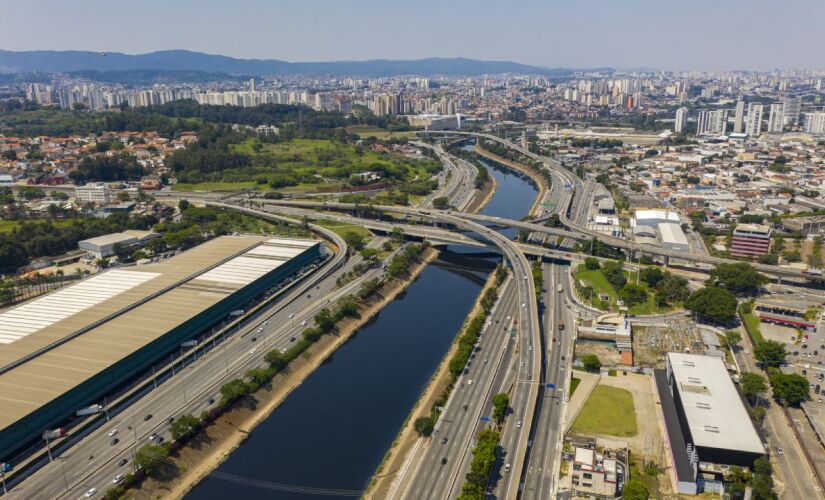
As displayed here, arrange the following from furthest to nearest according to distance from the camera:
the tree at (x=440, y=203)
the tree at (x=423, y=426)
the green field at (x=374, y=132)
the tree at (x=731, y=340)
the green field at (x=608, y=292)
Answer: the green field at (x=374, y=132)
the tree at (x=440, y=203)
the green field at (x=608, y=292)
the tree at (x=731, y=340)
the tree at (x=423, y=426)

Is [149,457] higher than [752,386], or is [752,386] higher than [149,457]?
[752,386]

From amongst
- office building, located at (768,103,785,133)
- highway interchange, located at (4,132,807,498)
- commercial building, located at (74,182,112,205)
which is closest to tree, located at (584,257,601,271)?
highway interchange, located at (4,132,807,498)

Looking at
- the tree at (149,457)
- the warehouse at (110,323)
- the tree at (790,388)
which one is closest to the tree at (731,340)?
the tree at (790,388)

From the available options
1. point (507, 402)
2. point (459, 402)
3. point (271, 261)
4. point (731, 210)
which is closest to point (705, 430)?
point (507, 402)

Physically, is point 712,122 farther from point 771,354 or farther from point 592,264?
point 771,354

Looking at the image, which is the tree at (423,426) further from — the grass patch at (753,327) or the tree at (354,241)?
the tree at (354,241)

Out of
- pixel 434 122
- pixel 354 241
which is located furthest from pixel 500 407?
pixel 434 122
